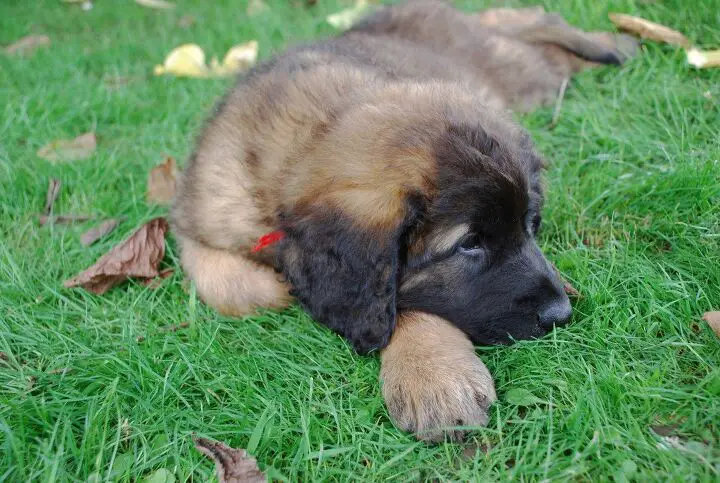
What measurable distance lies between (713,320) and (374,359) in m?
1.15

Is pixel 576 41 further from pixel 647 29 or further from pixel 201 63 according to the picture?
pixel 201 63

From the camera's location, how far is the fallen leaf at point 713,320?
7.25 ft

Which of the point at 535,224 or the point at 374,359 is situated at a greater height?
the point at 535,224

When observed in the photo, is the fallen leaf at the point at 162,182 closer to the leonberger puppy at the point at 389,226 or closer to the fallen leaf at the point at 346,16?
the leonberger puppy at the point at 389,226

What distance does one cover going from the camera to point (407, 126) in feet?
7.81

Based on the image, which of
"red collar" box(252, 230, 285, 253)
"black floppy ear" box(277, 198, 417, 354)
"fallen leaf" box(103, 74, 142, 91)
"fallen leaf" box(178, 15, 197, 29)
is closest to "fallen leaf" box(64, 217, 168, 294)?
"red collar" box(252, 230, 285, 253)

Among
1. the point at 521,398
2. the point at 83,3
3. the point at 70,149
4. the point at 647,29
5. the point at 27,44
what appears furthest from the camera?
the point at 83,3

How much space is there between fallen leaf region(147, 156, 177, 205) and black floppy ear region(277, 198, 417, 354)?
1550 millimetres

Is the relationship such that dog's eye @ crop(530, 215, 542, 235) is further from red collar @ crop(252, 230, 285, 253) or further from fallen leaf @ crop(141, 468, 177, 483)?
fallen leaf @ crop(141, 468, 177, 483)

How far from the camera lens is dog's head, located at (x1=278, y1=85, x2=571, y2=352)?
7.43 feet

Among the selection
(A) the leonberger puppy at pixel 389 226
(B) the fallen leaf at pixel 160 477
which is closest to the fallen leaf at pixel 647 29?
(A) the leonberger puppy at pixel 389 226

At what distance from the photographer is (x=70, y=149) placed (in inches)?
161

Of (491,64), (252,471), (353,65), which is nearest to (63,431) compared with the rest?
(252,471)

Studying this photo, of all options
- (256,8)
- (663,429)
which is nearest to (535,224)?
(663,429)
